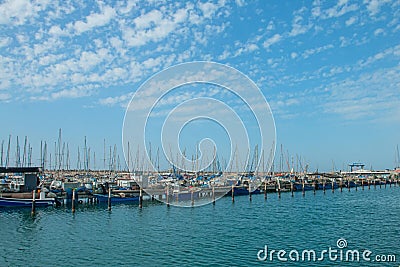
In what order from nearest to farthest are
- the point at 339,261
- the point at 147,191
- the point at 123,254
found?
the point at 339,261, the point at 123,254, the point at 147,191

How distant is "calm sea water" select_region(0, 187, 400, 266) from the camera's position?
19719 millimetres

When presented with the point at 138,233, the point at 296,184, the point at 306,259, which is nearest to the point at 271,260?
the point at 306,259

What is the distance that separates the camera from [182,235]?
26000mm

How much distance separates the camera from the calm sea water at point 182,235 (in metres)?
19.7

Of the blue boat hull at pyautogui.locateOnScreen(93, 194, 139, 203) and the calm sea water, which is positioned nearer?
the calm sea water

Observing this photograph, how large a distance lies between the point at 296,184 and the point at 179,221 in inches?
1956

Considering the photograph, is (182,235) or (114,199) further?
(114,199)

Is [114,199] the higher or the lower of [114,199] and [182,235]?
the lower

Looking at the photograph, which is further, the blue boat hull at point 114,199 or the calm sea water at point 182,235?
the blue boat hull at point 114,199

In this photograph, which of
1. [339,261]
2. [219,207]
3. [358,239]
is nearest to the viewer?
[339,261]

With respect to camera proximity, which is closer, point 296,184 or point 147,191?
point 147,191

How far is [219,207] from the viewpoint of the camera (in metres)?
43.8

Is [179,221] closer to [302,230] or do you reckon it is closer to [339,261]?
[302,230]

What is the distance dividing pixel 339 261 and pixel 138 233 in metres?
14.0
